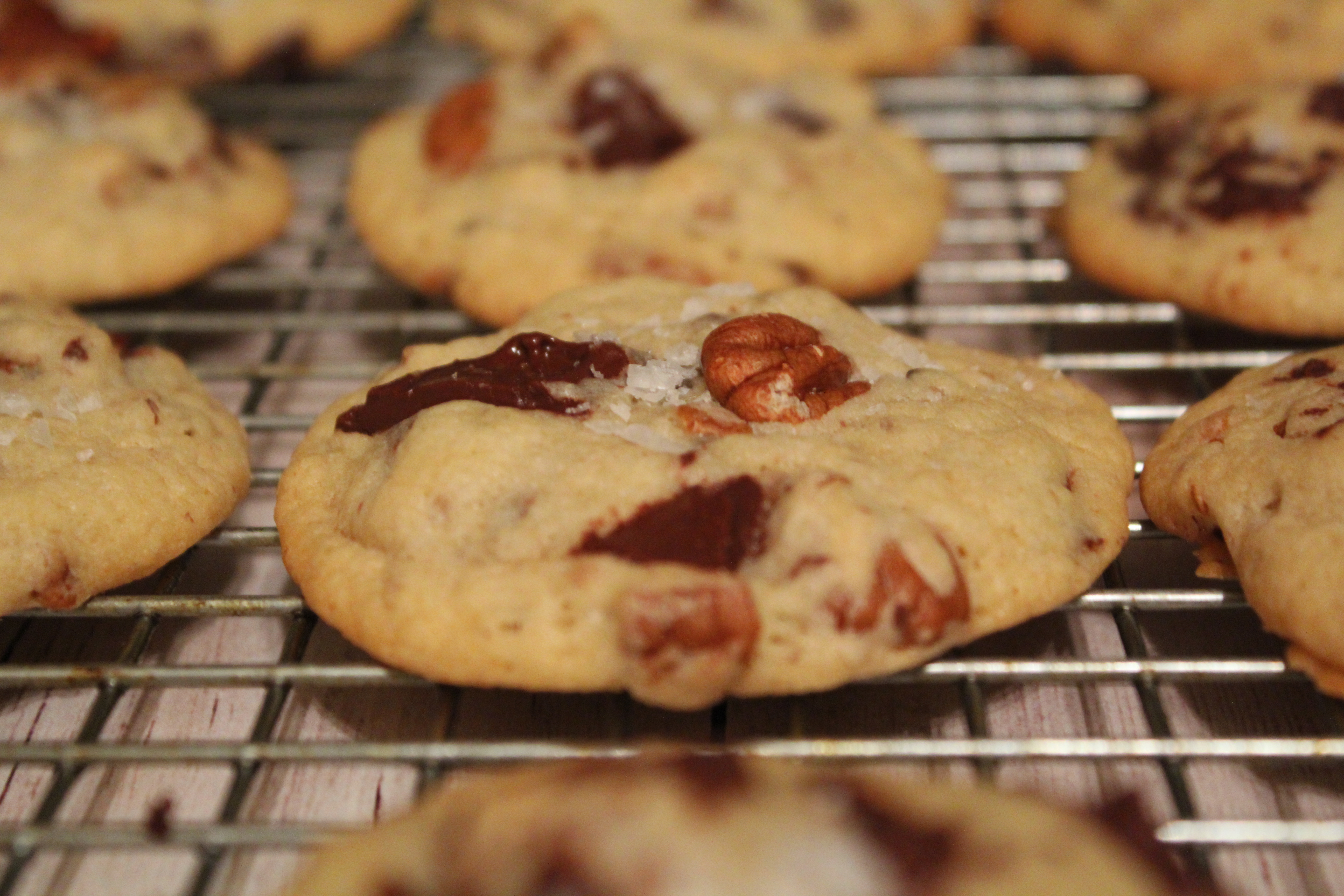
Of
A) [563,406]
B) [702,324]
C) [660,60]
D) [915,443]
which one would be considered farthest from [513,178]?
[915,443]

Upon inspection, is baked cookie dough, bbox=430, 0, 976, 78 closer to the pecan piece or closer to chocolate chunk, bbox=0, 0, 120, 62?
chocolate chunk, bbox=0, 0, 120, 62

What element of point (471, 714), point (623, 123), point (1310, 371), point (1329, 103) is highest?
point (1329, 103)

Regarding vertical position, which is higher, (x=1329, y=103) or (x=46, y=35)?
(x=1329, y=103)

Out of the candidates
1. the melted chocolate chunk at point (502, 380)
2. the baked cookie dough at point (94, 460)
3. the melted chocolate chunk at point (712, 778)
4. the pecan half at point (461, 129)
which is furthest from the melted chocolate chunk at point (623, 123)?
the melted chocolate chunk at point (712, 778)

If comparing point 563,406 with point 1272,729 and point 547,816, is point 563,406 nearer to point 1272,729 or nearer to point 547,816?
point 547,816

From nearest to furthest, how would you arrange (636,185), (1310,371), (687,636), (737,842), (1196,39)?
(737,842), (687,636), (1310,371), (636,185), (1196,39)

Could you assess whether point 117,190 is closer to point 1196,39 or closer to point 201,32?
point 201,32

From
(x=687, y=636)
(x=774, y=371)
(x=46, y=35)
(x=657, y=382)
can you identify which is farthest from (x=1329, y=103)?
(x=46, y=35)
